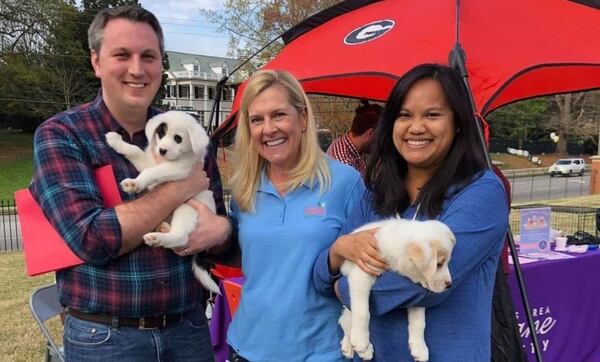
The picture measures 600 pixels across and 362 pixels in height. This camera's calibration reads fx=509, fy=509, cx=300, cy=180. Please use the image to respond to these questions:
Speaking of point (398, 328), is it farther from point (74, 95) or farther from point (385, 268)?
point (74, 95)

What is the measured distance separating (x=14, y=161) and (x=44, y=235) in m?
38.8

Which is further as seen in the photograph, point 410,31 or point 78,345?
point 410,31

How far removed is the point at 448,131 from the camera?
1.88 m

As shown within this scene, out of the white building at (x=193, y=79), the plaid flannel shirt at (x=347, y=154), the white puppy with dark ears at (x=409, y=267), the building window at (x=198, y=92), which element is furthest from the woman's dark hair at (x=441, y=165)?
the building window at (x=198, y=92)

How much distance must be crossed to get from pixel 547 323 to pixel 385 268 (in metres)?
3.50

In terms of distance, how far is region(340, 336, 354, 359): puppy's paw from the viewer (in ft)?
6.53

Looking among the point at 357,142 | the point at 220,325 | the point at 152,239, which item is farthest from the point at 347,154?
the point at 152,239

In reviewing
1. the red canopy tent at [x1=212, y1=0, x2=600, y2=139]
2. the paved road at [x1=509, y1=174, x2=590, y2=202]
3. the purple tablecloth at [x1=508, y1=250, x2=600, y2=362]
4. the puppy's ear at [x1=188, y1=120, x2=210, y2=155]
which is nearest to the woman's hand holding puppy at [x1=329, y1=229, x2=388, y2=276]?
the puppy's ear at [x1=188, y1=120, x2=210, y2=155]

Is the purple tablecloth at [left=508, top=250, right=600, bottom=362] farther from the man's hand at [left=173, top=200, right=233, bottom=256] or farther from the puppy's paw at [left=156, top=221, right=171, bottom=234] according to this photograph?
the puppy's paw at [left=156, top=221, right=171, bottom=234]

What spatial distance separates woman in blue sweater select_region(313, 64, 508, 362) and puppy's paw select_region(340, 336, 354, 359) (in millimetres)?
136

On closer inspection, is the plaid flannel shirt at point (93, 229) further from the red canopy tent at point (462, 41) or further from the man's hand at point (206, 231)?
the red canopy tent at point (462, 41)

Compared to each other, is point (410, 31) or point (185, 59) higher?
point (185, 59)

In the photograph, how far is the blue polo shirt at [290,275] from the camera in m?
2.06

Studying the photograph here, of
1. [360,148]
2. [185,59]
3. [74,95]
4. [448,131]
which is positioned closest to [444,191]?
[448,131]
